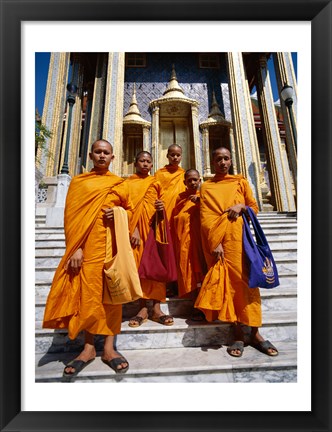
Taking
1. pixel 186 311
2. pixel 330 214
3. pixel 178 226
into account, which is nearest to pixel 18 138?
pixel 178 226

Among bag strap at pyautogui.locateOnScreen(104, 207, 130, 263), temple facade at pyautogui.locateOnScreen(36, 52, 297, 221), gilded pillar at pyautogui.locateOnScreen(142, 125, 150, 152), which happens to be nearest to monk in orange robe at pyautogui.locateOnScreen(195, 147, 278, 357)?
bag strap at pyautogui.locateOnScreen(104, 207, 130, 263)

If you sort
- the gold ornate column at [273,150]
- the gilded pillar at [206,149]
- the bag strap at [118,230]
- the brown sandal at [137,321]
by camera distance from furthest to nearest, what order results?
the gilded pillar at [206,149], the gold ornate column at [273,150], the brown sandal at [137,321], the bag strap at [118,230]

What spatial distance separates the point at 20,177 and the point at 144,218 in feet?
3.72

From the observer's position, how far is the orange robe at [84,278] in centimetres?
184

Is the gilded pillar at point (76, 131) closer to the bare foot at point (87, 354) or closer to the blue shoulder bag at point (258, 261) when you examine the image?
the bare foot at point (87, 354)

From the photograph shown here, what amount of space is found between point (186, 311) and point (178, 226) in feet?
2.97

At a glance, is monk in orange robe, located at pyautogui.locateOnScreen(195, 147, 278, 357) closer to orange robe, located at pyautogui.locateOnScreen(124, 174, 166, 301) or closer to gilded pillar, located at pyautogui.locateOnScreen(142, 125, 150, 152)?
orange robe, located at pyautogui.locateOnScreen(124, 174, 166, 301)

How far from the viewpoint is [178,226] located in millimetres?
2730

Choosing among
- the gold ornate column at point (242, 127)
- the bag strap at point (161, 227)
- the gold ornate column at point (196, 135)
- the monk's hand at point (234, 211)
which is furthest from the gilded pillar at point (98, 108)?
the monk's hand at point (234, 211)

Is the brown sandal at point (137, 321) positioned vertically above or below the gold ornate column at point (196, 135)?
below

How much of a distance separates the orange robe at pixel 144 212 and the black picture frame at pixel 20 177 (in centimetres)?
87

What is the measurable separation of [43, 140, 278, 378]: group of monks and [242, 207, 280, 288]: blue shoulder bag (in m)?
0.06

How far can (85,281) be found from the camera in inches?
73.0

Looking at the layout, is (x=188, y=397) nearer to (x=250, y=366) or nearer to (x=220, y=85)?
(x=250, y=366)
